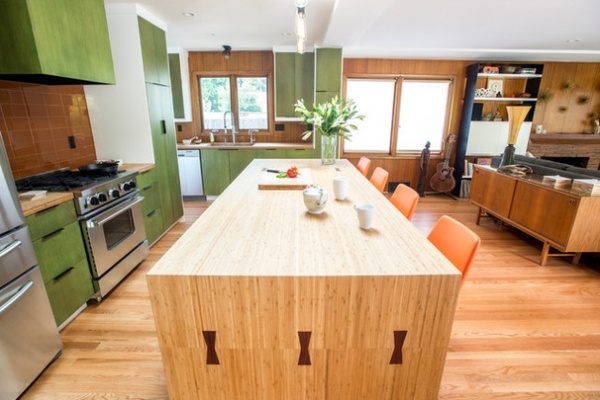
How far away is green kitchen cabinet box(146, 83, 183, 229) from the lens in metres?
3.22

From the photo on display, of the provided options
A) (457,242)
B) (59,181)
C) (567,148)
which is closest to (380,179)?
(457,242)

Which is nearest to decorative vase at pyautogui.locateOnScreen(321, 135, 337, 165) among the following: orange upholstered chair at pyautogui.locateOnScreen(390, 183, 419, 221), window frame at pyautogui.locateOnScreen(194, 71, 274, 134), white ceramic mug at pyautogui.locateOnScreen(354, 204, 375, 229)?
orange upholstered chair at pyautogui.locateOnScreen(390, 183, 419, 221)

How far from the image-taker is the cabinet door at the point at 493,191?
336cm

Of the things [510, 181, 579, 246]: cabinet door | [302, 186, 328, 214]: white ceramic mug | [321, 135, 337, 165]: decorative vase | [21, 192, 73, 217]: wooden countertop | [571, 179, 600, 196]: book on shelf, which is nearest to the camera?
[302, 186, 328, 214]: white ceramic mug

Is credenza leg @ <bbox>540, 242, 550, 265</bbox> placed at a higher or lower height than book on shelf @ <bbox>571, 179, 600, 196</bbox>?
lower

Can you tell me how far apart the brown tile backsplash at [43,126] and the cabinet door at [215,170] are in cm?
184

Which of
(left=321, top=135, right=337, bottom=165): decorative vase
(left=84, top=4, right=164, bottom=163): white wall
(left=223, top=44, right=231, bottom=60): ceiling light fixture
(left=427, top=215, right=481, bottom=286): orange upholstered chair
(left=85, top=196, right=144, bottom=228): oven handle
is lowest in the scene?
(left=85, top=196, right=144, bottom=228): oven handle

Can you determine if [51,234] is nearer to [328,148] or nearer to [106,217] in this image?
[106,217]

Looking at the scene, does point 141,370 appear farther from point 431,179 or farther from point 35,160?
point 431,179

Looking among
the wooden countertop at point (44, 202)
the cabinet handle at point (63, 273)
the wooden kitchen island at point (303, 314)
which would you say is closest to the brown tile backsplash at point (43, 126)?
the wooden countertop at point (44, 202)

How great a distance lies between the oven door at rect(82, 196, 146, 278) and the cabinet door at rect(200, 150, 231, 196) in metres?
2.06

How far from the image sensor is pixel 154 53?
3201 mm

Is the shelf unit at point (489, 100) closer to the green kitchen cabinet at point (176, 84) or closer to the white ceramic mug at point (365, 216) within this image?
the white ceramic mug at point (365, 216)

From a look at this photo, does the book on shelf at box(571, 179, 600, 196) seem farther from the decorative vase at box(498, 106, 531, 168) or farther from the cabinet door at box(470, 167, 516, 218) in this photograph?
the decorative vase at box(498, 106, 531, 168)
